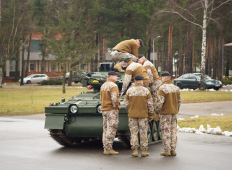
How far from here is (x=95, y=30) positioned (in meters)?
65.6

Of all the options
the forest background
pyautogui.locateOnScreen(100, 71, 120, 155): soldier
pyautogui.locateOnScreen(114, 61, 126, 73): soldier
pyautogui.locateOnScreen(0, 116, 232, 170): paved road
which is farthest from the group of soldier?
the forest background

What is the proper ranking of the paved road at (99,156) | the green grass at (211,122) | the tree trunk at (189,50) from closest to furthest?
the paved road at (99,156) < the green grass at (211,122) < the tree trunk at (189,50)

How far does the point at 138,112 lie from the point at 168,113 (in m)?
0.72

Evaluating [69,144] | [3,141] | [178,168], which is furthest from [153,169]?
[3,141]

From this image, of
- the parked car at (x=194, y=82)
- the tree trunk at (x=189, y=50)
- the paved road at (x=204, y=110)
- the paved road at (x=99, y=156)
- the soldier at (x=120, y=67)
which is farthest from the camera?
the tree trunk at (x=189, y=50)

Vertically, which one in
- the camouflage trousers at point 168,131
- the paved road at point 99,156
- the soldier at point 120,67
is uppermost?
the soldier at point 120,67

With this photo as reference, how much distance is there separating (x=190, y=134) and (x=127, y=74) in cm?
474

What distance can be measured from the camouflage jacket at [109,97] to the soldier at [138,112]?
0.86ft

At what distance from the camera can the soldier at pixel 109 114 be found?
38.7 feet

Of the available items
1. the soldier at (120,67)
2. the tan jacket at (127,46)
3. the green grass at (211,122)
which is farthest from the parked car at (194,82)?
the tan jacket at (127,46)

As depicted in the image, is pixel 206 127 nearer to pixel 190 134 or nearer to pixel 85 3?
pixel 190 134

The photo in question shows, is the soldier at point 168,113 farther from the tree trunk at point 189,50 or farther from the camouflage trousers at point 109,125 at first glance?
the tree trunk at point 189,50

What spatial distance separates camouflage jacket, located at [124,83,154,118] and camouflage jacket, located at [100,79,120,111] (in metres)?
0.26

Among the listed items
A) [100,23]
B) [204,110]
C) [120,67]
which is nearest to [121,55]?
[120,67]
